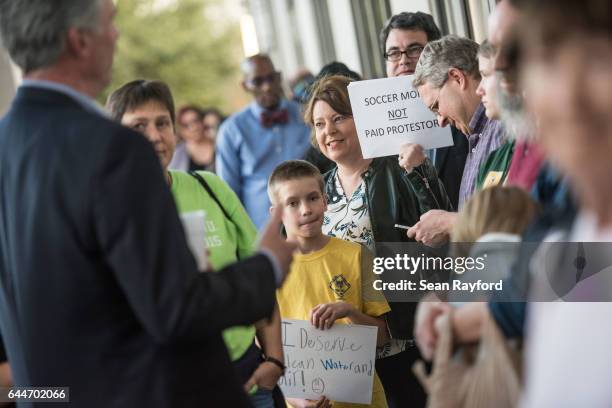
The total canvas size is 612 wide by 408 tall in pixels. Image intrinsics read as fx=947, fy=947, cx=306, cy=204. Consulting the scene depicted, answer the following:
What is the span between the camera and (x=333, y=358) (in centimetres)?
350

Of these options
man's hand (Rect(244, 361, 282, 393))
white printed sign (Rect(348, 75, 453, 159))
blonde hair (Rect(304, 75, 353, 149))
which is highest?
blonde hair (Rect(304, 75, 353, 149))

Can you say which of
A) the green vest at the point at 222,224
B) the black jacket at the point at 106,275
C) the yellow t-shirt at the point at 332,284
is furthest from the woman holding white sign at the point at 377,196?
the black jacket at the point at 106,275

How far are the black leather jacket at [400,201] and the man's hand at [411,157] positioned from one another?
6cm

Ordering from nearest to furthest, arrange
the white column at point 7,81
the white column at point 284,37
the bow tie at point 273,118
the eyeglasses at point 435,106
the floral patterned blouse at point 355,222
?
the eyeglasses at point 435,106, the floral patterned blouse at point 355,222, the bow tie at point 273,118, the white column at point 7,81, the white column at point 284,37

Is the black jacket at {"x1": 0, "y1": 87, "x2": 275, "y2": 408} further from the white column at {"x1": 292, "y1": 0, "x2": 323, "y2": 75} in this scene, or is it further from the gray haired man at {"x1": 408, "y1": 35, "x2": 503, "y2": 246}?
the white column at {"x1": 292, "y1": 0, "x2": 323, "y2": 75}

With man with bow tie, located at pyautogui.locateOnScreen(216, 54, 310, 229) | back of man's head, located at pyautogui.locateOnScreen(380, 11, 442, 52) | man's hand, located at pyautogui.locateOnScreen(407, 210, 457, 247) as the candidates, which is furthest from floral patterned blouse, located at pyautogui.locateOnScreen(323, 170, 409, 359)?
man with bow tie, located at pyautogui.locateOnScreen(216, 54, 310, 229)

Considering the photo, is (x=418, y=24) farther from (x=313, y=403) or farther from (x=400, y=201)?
(x=313, y=403)

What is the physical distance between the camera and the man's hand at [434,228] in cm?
316

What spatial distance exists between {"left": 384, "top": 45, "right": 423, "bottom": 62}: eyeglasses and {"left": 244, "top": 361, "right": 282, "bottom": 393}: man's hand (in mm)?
2029

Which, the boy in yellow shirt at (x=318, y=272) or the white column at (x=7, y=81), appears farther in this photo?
the white column at (x=7, y=81)

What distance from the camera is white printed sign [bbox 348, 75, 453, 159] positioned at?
3.81 m

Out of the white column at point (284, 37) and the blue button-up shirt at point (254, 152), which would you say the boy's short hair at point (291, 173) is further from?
the white column at point (284, 37)

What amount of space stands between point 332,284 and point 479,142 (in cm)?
77

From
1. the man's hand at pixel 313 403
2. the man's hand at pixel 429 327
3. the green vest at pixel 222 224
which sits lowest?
the man's hand at pixel 313 403
